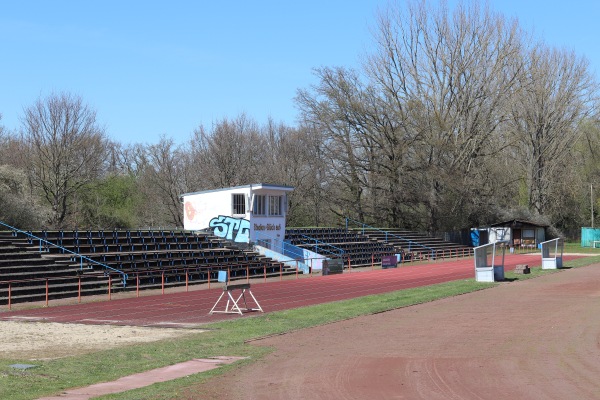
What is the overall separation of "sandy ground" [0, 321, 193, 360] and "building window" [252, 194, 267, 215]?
26970 mm

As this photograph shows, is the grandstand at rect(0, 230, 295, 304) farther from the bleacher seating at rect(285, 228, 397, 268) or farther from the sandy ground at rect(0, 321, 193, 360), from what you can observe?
the bleacher seating at rect(285, 228, 397, 268)

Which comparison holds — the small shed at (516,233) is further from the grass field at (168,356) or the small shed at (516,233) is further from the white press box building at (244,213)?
the grass field at (168,356)

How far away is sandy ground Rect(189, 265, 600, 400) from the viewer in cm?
1012

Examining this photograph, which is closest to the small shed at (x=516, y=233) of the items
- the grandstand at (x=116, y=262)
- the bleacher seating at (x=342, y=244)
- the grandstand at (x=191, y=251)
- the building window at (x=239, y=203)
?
the grandstand at (x=191, y=251)

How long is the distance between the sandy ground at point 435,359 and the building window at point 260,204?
24.7m

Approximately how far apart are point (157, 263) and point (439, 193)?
1696 inches

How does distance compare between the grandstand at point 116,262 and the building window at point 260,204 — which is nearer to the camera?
the grandstand at point 116,262

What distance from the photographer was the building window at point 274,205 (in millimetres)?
47219

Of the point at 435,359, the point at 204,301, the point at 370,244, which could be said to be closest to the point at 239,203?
the point at 370,244

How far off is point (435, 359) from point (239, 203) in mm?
33600

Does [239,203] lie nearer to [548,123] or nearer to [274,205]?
[274,205]

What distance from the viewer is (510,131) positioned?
252 feet

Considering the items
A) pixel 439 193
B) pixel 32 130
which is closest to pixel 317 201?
pixel 439 193

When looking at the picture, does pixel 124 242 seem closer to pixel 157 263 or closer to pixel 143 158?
pixel 157 263
